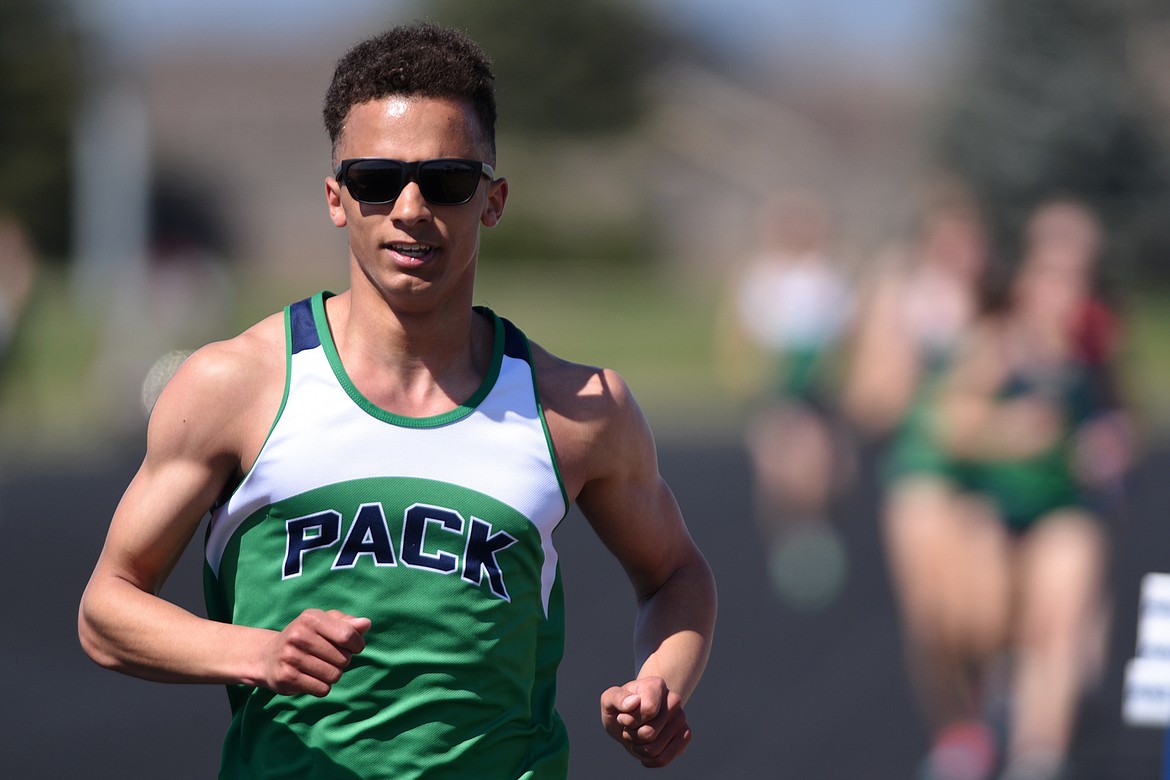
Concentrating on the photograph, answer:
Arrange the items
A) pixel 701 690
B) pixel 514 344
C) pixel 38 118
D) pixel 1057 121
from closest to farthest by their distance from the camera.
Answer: pixel 514 344 → pixel 701 690 → pixel 1057 121 → pixel 38 118

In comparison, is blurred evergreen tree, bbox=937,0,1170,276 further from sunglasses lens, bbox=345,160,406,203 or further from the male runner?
sunglasses lens, bbox=345,160,406,203

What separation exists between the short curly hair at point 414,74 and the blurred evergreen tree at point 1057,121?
36027 millimetres

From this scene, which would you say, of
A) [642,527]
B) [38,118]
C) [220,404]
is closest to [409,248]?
[220,404]

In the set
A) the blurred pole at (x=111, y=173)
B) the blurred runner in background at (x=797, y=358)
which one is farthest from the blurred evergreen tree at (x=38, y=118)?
the blurred runner in background at (x=797, y=358)

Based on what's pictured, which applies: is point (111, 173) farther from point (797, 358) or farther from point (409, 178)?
point (409, 178)

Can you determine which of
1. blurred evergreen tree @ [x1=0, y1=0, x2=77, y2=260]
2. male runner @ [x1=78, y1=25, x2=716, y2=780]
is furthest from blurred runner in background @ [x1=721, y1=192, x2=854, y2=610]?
blurred evergreen tree @ [x1=0, y1=0, x2=77, y2=260]

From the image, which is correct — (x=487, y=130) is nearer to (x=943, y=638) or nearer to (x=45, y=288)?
(x=943, y=638)

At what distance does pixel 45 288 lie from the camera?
38844 mm

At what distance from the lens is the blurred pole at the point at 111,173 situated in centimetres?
2488

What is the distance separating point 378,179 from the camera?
2596mm

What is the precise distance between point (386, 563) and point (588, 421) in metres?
0.42

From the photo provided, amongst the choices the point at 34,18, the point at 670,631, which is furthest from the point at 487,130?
the point at 34,18

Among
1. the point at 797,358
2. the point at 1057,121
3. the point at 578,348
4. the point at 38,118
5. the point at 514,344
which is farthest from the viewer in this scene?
the point at 38,118

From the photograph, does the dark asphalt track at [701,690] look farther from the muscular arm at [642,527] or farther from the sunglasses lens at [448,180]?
the sunglasses lens at [448,180]
